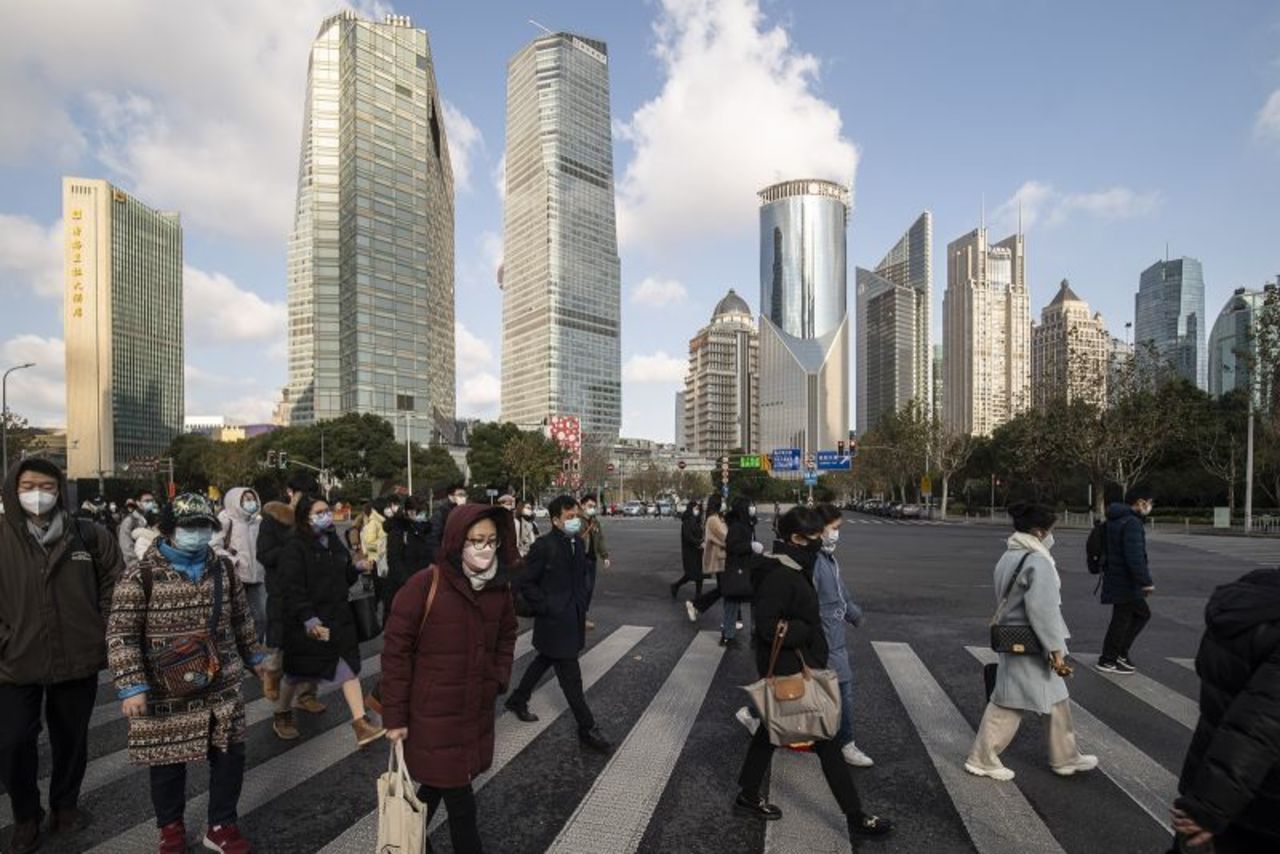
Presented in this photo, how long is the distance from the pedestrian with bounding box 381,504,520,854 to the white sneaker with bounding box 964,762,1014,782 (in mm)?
3213

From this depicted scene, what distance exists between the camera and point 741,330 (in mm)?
188125

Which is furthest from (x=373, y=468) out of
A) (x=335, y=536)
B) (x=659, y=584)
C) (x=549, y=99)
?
(x=549, y=99)

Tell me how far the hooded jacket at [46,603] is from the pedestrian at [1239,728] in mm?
4954

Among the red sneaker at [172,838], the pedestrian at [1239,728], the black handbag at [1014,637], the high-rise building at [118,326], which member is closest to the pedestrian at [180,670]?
the red sneaker at [172,838]

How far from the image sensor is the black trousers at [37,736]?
3.54 metres

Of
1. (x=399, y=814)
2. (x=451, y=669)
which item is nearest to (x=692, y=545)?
(x=451, y=669)

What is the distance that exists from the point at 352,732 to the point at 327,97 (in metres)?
114

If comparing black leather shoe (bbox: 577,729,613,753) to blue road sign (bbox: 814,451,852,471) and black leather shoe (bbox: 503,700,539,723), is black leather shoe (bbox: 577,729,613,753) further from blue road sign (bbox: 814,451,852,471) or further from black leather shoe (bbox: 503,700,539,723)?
blue road sign (bbox: 814,451,852,471)

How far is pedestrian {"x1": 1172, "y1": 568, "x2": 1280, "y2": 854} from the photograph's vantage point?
6.11ft

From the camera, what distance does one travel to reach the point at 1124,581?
6.68 m

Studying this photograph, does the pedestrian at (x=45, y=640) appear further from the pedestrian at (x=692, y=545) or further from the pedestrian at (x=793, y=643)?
the pedestrian at (x=692, y=545)

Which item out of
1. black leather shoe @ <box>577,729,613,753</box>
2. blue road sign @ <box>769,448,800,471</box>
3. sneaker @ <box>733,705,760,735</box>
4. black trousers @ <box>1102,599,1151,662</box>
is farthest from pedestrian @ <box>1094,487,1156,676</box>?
blue road sign @ <box>769,448,800,471</box>

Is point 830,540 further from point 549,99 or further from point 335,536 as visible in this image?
point 549,99

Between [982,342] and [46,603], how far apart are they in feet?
604
